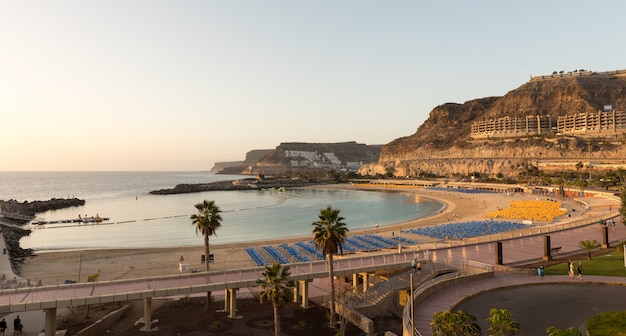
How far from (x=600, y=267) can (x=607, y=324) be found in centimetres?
1272

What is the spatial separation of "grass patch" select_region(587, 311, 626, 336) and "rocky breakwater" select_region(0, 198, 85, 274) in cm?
4549

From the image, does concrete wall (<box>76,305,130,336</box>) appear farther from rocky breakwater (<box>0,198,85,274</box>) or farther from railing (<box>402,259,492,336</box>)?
rocky breakwater (<box>0,198,85,274</box>)

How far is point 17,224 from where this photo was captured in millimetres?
79000

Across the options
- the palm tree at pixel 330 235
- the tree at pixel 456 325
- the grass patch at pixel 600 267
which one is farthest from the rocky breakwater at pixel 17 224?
the grass patch at pixel 600 267

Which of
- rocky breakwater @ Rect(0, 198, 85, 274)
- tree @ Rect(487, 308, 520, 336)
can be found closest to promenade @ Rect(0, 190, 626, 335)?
tree @ Rect(487, 308, 520, 336)

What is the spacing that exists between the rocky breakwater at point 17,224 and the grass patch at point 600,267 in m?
46.3

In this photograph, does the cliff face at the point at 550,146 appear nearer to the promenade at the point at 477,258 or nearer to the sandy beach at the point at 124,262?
the promenade at the point at 477,258

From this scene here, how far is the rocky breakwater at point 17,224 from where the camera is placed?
46.6 meters

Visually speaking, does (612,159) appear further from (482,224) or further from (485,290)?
(485,290)

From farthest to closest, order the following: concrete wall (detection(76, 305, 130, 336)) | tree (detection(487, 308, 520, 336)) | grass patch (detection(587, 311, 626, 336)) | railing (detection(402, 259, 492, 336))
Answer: concrete wall (detection(76, 305, 130, 336)) < railing (detection(402, 259, 492, 336)) < grass patch (detection(587, 311, 626, 336)) < tree (detection(487, 308, 520, 336))

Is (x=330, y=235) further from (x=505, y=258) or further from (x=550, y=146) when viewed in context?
(x=550, y=146)

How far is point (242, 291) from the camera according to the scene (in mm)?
27359

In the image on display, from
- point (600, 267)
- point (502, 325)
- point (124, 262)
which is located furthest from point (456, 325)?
point (124, 262)

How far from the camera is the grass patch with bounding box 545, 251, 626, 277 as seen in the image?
25.2 meters
